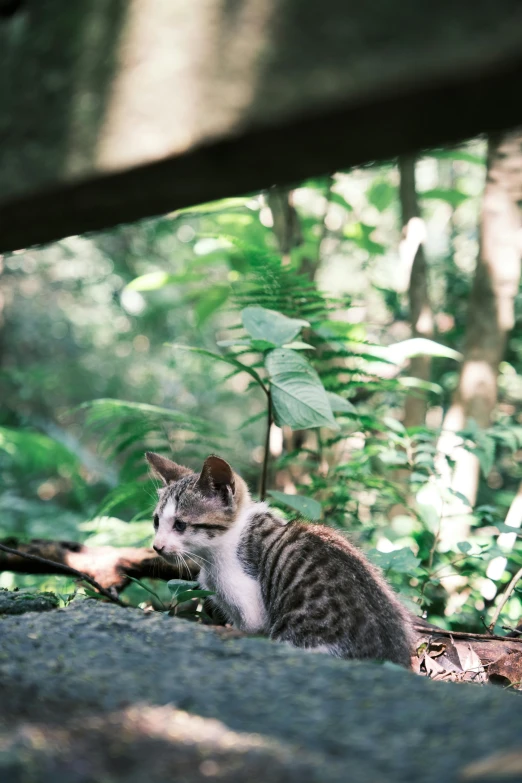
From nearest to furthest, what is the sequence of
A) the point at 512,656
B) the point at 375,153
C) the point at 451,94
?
1. the point at 451,94
2. the point at 375,153
3. the point at 512,656

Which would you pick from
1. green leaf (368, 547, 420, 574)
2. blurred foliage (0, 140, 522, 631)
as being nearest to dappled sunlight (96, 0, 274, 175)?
blurred foliage (0, 140, 522, 631)

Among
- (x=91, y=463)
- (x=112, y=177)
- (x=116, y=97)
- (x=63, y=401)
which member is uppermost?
(x=116, y=97)

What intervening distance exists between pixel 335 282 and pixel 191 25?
295 inches

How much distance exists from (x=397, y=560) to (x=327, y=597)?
433mm

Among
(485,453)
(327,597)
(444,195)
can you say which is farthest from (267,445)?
(444,195)

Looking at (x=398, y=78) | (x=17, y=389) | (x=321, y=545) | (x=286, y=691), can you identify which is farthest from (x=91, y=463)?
(x=398, y=78)

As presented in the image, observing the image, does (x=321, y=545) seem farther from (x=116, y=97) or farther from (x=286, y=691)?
(x=116, y=97)

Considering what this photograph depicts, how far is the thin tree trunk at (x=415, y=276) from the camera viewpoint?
4121mm

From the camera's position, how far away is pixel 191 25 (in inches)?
38.6

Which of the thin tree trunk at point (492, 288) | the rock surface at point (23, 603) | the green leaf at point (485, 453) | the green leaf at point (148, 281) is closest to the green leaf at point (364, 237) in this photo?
the thin tree trunk at point (492, 288)

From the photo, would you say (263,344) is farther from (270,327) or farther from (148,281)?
(148,281)

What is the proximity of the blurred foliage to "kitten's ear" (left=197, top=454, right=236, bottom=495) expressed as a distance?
0.19 metres

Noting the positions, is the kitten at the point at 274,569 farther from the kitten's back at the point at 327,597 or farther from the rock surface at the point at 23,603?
the rock surface at the point at 23,603

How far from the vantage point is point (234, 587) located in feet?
7.61
